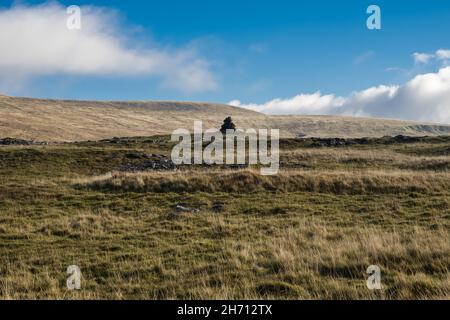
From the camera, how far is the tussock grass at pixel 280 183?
25359mm

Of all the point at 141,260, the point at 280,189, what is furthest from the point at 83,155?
the point at 141,260

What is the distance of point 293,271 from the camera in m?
10.7

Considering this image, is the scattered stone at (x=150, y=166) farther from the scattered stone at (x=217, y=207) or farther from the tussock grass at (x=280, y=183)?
the scattered stone at (x=217, y=207)

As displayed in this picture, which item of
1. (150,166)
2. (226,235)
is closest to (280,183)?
(226,235)

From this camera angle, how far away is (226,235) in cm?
1611

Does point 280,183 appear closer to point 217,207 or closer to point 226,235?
point 217,207

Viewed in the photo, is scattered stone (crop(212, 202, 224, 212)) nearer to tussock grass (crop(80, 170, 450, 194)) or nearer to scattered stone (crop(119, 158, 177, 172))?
tussock grass (crop(80, 170, 450, 194))

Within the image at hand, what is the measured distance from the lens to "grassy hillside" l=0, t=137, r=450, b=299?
→ 9.95 m

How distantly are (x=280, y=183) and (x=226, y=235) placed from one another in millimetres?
11495

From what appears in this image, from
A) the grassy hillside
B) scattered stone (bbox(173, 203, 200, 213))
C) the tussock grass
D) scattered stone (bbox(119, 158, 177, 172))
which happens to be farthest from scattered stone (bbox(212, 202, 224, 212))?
scattered stone (bbox(119, 158, 177, 172))

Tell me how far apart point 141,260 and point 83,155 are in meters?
34.0

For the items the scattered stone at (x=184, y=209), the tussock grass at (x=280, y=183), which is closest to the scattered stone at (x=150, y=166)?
the tussock grass at (x=280, y=183)
